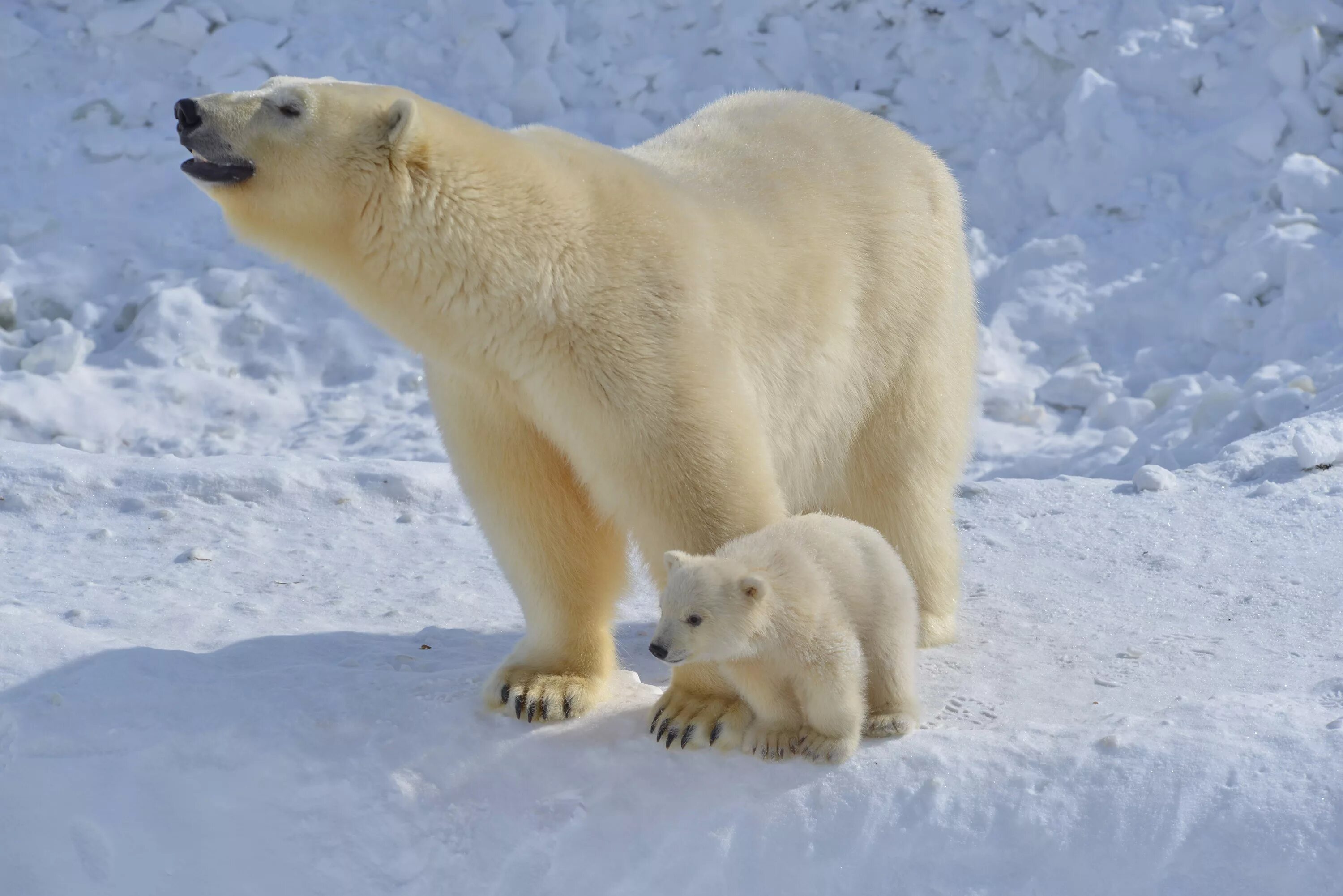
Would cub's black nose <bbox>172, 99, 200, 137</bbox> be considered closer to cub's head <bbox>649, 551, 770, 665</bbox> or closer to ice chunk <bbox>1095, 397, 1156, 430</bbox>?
cub's head <bbox>649, 551, 770, 665</bbox>

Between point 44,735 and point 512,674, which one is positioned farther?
point 512,674

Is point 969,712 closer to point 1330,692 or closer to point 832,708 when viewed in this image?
point 832,708

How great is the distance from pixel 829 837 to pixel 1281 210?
4.67 m

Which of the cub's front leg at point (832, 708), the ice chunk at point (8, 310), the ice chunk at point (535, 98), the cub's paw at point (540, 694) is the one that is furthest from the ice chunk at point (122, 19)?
the cub's front leg at point (832, 708)

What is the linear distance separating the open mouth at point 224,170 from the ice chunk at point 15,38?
522 centimetres

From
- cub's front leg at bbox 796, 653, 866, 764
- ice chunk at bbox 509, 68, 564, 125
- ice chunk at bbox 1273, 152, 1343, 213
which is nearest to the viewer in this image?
cub's front leg at bbox 796, 653, 866, 764

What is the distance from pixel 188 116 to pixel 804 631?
1.43m

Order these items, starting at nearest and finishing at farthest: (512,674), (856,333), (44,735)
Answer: (44,735) < (512,674) < (856,333)

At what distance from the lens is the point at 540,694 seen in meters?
2.97

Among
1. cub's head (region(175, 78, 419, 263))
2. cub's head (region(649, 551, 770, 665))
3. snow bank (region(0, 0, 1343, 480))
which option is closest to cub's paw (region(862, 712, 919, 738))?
cub's head (region(649, 551, 770, 665))

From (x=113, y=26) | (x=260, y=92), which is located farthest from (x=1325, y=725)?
(x=113, y=26)

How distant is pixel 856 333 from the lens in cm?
331

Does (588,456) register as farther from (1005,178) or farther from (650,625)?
(1005,178)

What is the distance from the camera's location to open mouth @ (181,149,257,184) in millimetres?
2637
